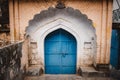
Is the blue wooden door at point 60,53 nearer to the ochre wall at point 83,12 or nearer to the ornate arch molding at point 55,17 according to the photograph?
the ornate arch molding at point 55,17

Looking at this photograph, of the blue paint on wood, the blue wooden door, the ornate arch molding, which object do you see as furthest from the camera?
the blue paint on wood

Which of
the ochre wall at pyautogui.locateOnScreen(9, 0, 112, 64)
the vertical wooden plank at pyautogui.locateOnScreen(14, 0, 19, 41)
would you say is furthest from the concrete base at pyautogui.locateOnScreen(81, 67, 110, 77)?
the vertical wooden plank at pyautogui.locateOnScreen(14, 0, 19, 41)

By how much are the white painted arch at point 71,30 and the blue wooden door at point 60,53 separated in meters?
0.33

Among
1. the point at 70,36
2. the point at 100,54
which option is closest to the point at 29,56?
the point at 70,36

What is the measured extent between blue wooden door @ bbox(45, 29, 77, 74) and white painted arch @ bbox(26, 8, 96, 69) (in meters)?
0.33

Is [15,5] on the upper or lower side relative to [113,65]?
upper

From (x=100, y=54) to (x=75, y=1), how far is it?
100 inches

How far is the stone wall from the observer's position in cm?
484

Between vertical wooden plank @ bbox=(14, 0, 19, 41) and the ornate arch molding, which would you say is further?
the ornate arch molding

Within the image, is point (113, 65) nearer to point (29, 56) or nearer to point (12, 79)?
point (29, 56)

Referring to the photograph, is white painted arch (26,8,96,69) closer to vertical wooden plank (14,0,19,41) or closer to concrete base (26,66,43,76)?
concrete base (26,66,43,76)

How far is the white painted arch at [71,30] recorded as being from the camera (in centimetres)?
831

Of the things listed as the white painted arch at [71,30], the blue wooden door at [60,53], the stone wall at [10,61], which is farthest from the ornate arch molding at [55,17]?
the stone wall at [10,61]

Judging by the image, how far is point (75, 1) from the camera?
7301 millimetres
